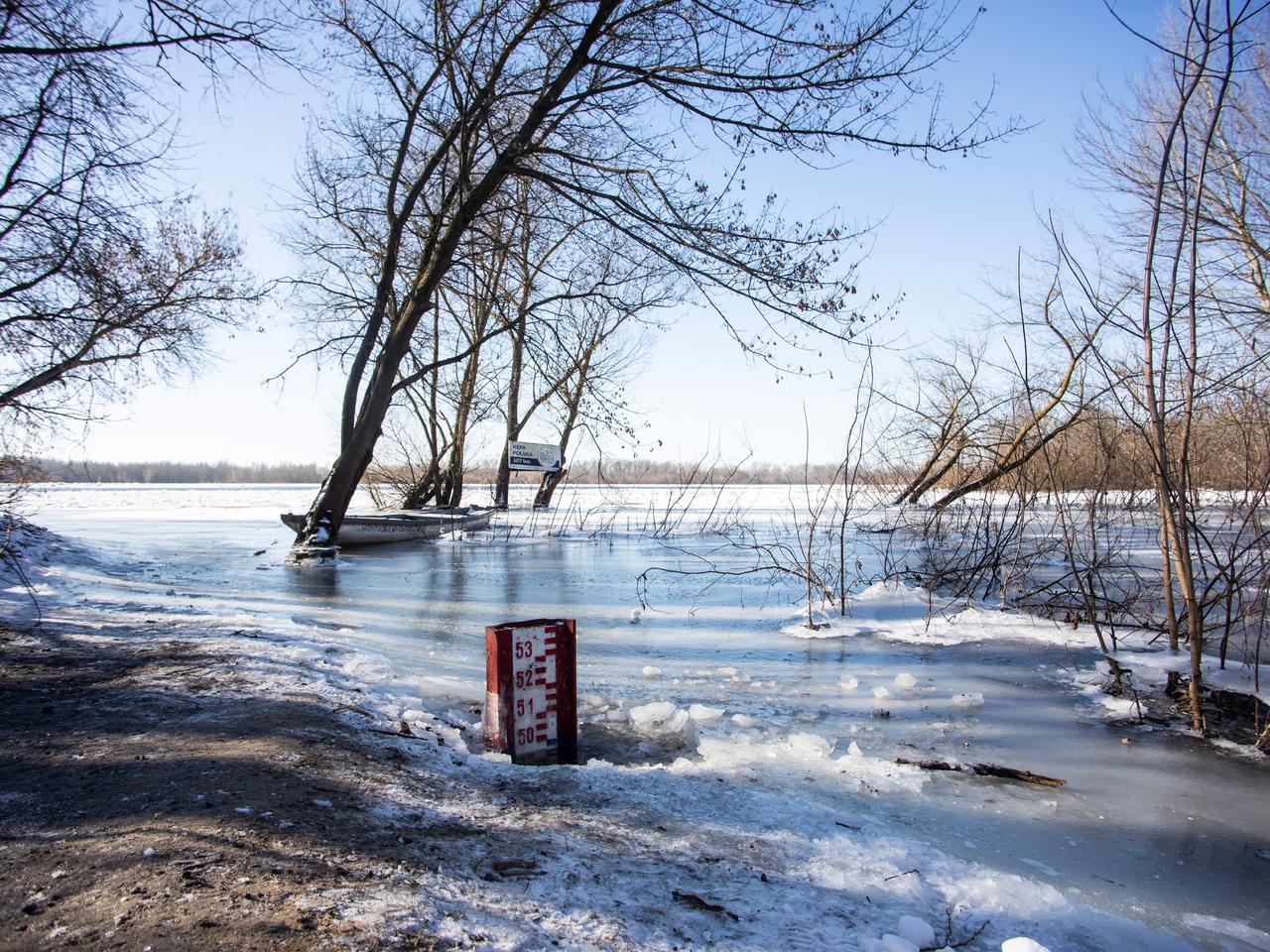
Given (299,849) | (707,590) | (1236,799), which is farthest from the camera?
(707,590)

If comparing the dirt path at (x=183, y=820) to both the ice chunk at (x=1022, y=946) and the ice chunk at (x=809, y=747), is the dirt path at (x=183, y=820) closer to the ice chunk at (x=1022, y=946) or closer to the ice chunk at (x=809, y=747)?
the ice chunk at (x=1022, y=946)

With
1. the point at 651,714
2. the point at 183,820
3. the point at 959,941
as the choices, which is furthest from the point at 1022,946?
the point at 651,714

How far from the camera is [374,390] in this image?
456 inches

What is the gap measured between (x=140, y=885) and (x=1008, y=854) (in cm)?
267

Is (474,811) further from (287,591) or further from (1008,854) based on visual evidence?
(287,591)

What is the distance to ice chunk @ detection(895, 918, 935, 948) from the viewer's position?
6.37 ft

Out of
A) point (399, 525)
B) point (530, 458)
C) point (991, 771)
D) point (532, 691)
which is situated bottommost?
point (991, 771)

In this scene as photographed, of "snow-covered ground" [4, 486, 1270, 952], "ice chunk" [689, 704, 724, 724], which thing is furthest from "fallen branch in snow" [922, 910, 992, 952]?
"ice chunk" [689, 704, 724, 724]

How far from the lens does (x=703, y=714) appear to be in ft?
13.8

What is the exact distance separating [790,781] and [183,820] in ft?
7.43

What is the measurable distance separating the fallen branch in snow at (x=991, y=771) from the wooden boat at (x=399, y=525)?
11.3m

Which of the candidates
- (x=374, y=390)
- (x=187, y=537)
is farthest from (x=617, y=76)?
(x=187, y=537)

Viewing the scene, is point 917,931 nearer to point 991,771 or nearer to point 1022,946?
point 1022,946

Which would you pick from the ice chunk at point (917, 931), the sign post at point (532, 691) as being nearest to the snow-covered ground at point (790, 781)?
the ice chunk at point (917, 931)
